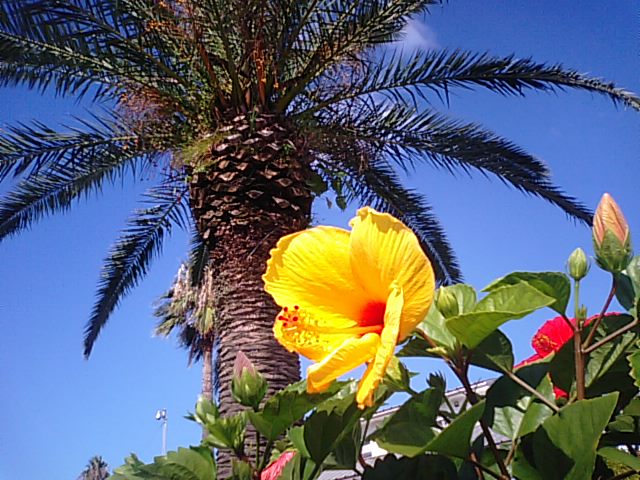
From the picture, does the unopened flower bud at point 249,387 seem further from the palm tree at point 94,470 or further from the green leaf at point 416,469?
the palm tree at point 94,470

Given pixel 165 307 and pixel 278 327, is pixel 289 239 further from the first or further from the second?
pixel 165 307

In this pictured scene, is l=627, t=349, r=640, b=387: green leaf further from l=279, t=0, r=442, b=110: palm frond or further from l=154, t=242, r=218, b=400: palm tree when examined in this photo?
l=154, t=242, r=218, b=400: palm tree

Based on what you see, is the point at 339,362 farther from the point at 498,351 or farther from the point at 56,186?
the point at 56,186

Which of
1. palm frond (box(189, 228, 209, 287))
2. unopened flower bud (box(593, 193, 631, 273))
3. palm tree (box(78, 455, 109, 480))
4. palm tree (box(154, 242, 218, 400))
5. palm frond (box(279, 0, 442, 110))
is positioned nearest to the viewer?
unopened flower bud (box(593, 193, 631, 273))

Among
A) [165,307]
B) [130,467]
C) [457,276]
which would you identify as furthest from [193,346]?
[130,467]

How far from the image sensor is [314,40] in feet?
15.5

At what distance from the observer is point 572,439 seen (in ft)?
1.63

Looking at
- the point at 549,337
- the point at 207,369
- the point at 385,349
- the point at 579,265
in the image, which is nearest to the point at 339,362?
the point at 385,349

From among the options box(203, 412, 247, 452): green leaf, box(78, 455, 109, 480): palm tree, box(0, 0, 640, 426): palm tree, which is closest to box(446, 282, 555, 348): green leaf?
box(203, 412, 247, 452): green leaf

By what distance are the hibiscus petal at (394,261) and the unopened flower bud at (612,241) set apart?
0.55 ft

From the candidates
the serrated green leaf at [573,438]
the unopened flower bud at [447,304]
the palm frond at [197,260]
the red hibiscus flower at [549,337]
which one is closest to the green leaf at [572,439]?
the serrated green leaf at [573,438]

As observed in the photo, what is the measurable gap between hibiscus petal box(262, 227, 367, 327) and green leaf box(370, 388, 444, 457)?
0.28ft

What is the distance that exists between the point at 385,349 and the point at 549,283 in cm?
19

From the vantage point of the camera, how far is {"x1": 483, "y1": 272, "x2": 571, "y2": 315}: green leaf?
22.8 inches
